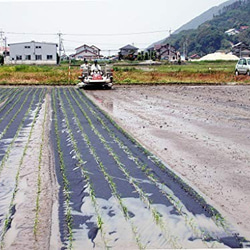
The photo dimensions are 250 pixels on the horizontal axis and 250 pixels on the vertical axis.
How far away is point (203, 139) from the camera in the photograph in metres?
6.79

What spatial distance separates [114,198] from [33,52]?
170 ft

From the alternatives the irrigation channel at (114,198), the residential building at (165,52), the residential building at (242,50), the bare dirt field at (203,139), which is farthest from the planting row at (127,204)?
the residential building at (165,52)

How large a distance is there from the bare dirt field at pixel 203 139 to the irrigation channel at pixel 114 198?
8.3 inches

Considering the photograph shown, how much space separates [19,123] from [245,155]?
15.3ft

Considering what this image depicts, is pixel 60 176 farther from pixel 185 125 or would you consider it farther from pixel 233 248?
pixel 185 125

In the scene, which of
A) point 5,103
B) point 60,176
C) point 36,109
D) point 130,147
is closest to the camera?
point 60,176

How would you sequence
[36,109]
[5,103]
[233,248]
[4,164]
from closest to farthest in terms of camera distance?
1. [233,248]
2. [4,164]
3. [36,109]
4. [5,103]

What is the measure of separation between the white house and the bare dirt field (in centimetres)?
4239

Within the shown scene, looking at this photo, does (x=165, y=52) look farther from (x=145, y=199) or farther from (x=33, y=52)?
(x=145, y=199)

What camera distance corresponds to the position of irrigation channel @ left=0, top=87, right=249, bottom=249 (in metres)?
3.17

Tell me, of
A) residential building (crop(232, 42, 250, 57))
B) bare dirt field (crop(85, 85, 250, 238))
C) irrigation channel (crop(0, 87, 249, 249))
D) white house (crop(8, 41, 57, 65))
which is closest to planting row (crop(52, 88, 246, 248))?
irrigation channel (crop(0, 87, 249, 249))

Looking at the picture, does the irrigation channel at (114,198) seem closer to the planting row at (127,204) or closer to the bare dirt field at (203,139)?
the planting row at (127,204)

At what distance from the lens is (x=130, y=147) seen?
20.1 feet

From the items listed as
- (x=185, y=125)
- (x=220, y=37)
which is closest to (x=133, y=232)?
(x=185, y=125)
